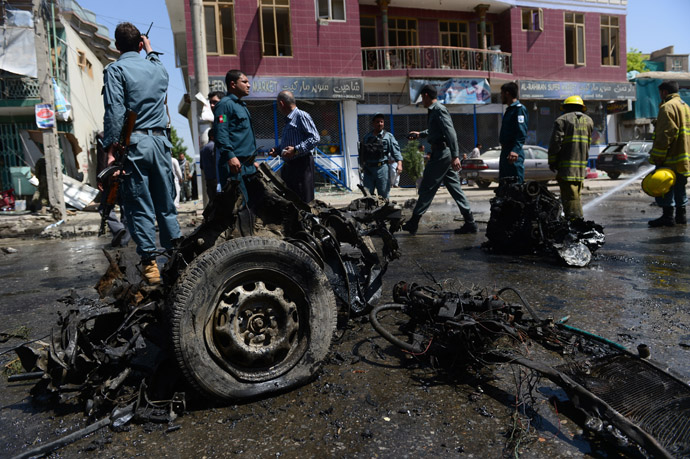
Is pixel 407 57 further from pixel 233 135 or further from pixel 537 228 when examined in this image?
pixel 233 135

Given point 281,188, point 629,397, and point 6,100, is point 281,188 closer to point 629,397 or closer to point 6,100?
point 629,397

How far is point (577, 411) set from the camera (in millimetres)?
2139

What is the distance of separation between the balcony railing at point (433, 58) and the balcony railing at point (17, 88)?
12734mm

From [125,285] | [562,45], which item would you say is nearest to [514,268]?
[125,285]

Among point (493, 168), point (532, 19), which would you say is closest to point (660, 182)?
point (493, 168)

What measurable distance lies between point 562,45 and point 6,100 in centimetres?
2445

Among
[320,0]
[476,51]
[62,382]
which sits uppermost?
[320,0]

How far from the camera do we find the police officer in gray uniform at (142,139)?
379cm

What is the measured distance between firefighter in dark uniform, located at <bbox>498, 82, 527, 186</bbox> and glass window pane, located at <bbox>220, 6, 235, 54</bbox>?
1630cm

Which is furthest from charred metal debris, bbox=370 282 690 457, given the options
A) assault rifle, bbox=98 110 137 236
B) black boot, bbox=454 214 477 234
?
black boot, bbox=454 214 477 234

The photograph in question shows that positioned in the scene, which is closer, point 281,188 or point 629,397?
point 629,397

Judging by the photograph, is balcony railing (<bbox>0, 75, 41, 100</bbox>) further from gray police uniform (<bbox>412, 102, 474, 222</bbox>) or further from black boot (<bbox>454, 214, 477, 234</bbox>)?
black boot (<bbox>454, 214, 477, 234</bbox>)

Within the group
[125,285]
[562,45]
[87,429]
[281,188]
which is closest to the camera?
[87,429]

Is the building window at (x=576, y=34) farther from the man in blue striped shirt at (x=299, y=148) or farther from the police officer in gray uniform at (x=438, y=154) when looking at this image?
the man in blue striped shirt at (x=299, y=148)
